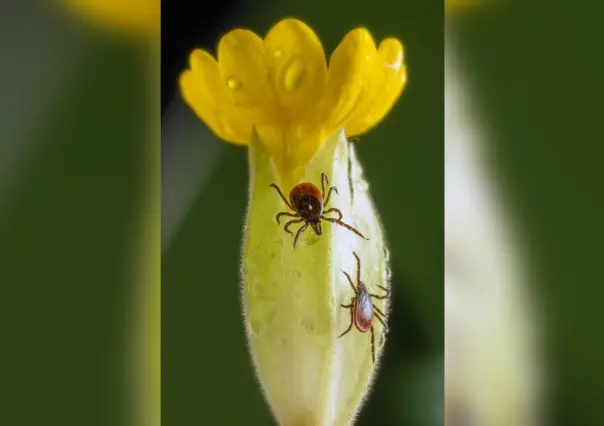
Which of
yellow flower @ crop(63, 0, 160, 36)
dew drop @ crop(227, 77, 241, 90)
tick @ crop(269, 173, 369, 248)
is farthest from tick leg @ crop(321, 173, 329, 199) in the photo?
yellow flower @ crop(63, 0, 160, 36)

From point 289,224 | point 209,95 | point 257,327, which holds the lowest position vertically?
point 257,327

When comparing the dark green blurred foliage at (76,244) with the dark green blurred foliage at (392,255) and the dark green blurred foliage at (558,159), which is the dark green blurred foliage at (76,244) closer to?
the dark green blurred foliage at (392,255)

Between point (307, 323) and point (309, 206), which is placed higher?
point (309, 206)

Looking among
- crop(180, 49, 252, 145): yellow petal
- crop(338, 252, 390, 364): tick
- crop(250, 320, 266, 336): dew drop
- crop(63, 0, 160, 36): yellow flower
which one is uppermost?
crop(63, 0, 160, 36): yellow flower

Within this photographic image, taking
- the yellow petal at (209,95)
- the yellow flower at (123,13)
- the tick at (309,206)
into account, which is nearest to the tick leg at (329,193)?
the tick at (309,206)

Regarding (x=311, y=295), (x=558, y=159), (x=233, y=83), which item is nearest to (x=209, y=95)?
(x=233, y=83)

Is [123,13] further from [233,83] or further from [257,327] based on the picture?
[257,327]

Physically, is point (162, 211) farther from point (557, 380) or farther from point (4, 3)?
point (557, 380)

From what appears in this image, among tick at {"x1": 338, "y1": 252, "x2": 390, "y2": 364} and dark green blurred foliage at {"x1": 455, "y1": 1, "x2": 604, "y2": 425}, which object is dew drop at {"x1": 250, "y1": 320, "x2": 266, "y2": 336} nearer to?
Answer: tick at {"x1": 338, "y1": 252, "x2": 390, "y2": 364}
